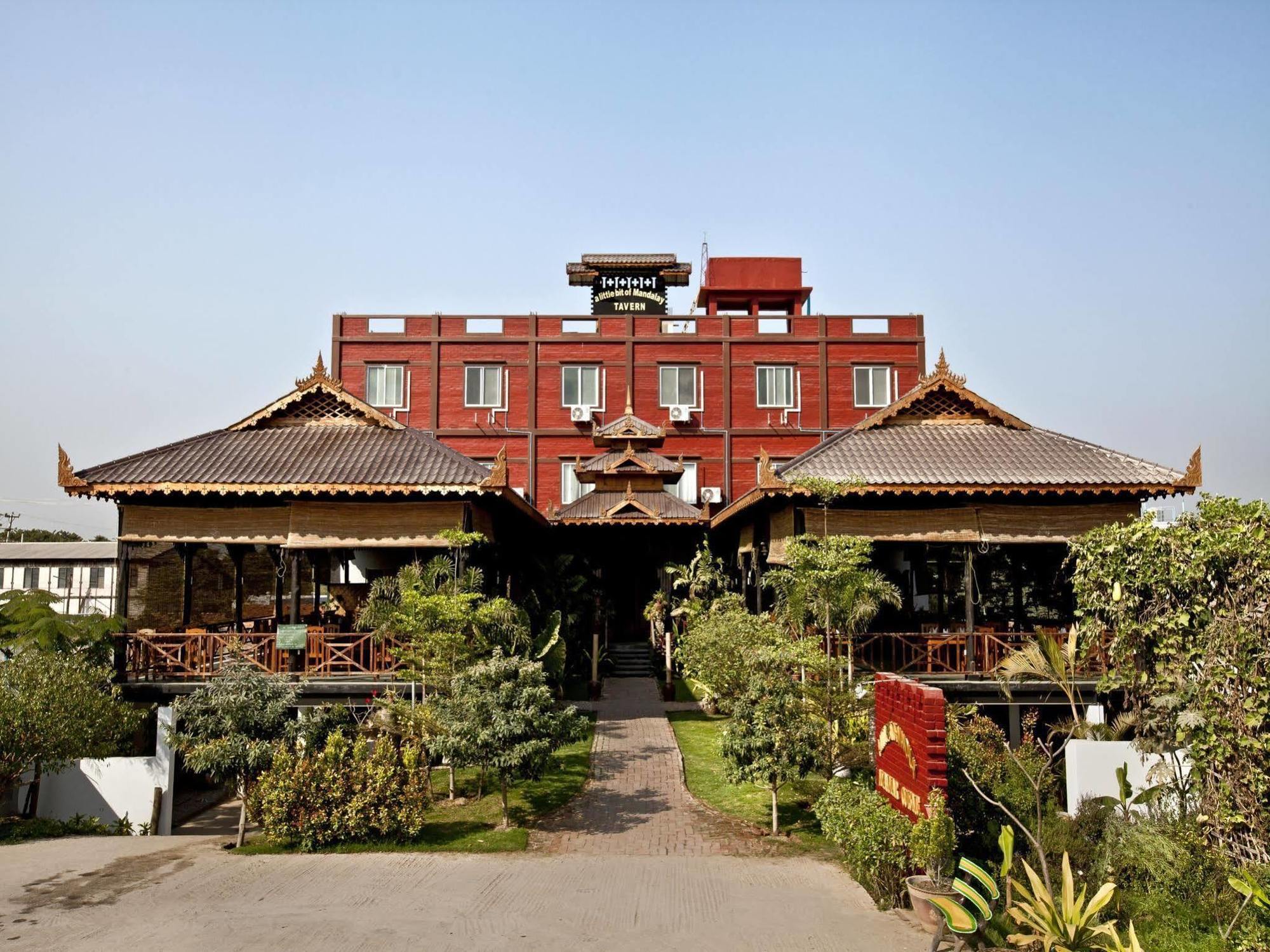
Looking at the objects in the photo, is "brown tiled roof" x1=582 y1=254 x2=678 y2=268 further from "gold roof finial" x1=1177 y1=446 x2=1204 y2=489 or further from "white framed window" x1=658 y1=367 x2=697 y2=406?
"gold roof finial" x1=1177 y1=446 x2=1204 y2=489

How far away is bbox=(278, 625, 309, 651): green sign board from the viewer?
1551 centimetres

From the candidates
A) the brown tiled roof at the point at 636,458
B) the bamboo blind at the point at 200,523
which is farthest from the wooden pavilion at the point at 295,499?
Answer: the brown tiled roof at the point at 636,458

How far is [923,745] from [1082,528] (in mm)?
8962

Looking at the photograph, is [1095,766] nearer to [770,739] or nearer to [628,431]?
[770,739]

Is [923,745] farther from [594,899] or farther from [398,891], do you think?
[398,891]

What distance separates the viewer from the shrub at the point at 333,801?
1152cm

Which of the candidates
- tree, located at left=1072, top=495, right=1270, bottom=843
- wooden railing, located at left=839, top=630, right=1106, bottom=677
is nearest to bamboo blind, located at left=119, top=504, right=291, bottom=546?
wooden railing, located at left=839, top=630, right=1106, bottom=677

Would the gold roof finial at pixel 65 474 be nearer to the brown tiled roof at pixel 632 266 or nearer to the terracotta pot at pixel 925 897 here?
the terracotta pot at pixel 925 897

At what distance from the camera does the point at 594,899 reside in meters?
9.59

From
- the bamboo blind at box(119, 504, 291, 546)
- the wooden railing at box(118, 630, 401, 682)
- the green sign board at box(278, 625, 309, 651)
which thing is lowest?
the wooden railing at box(118, 630, 401, 682)

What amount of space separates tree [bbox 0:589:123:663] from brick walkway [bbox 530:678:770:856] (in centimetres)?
821

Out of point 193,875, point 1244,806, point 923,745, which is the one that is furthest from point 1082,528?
point 193,875

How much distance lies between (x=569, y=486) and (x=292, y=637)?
1833 centimetres

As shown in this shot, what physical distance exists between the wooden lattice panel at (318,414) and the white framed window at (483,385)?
15.2 meters
